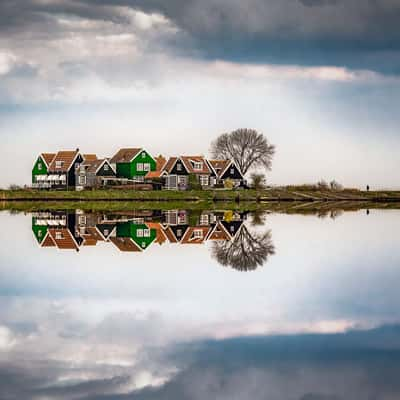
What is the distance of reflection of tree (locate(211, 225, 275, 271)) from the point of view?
1502 centimetres

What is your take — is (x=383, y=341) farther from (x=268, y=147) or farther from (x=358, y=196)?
(x=268, y=147)

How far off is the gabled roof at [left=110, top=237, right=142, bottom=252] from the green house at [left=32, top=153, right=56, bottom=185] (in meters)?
47.2

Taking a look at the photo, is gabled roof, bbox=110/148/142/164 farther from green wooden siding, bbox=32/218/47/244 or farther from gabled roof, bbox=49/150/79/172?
green wooden siding, bbox=32/218/47/244

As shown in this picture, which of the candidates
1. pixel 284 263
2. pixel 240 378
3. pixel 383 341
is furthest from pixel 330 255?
pixel 240 378

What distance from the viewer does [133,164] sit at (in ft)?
215

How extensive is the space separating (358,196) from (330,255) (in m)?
44.9

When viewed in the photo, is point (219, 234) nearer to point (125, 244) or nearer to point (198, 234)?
point (198, 234)

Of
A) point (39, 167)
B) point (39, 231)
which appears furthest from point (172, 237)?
point (39, 167)

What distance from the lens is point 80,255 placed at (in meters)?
16.9

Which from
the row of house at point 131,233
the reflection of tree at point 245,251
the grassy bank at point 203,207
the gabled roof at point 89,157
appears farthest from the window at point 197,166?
the reflection of tree at point 245,251

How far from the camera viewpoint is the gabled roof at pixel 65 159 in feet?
217

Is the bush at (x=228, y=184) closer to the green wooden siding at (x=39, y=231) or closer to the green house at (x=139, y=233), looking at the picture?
the green house at (x=139, y=233)

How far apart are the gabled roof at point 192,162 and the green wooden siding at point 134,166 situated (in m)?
2.50

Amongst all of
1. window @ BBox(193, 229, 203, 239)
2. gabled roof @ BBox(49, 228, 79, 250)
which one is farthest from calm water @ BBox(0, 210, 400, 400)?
window @ BBox(193, 229, 203, 239)
